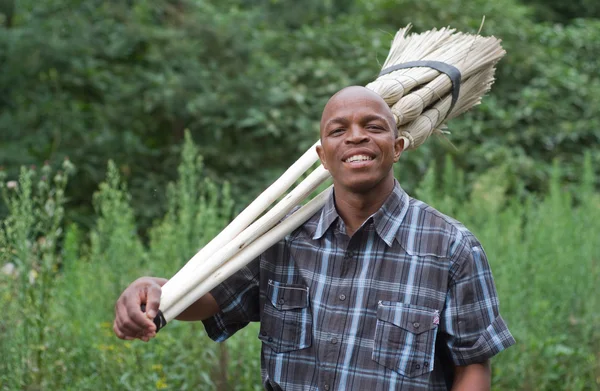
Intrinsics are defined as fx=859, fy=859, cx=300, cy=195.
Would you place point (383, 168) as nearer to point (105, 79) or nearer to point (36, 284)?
point (36, 284)

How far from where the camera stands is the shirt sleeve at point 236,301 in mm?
2469

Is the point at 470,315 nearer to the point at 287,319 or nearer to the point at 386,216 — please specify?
the point at 386,216

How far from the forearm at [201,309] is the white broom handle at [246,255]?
6 cm

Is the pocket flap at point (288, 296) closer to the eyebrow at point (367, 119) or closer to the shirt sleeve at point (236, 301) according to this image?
the shirt sleeve at point (236, 301)

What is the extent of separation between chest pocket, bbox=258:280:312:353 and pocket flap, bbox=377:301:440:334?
23cm

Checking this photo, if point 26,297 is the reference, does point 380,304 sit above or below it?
below

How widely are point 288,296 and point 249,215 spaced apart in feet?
0.90

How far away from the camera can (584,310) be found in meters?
4.75

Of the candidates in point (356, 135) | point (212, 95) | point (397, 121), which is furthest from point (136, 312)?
point (212, 95)

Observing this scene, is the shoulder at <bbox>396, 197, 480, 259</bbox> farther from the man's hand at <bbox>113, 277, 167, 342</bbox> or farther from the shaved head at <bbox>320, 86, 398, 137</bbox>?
the man's hand at <bbox>113, 277, 167, 342</bbox>

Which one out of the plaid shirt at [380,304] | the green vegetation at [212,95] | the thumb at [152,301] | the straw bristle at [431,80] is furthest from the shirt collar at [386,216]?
the green vegetation at [212,95]

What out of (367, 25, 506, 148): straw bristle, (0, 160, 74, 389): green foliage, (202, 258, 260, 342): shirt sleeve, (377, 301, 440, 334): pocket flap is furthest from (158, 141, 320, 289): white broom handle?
(0, 160, 74, 389): green foliage

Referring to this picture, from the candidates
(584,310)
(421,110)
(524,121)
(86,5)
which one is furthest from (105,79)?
(421,110)

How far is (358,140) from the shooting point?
7.32 ft
